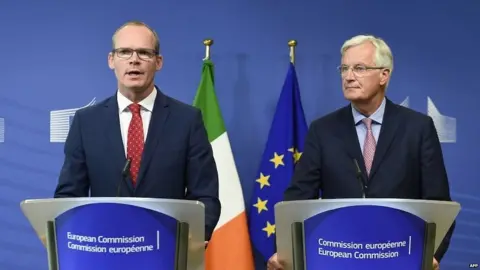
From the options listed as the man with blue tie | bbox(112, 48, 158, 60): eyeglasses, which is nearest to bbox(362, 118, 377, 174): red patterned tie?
the man with blue tie

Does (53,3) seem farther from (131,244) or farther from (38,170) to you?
(131,244)

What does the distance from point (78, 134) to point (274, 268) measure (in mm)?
921

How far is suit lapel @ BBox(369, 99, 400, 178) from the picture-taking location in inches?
95.5

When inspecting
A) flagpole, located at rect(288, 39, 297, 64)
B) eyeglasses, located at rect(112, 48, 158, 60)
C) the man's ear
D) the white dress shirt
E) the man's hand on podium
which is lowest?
the man's hand on podium

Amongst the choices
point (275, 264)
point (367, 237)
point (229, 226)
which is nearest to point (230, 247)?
point (229, 226)

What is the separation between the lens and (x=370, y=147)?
251 centimetres

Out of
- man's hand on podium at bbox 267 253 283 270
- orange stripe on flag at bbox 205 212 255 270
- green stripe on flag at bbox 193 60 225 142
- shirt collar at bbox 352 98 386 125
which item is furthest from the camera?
green stripe on flag at bbox 193 60 225 142

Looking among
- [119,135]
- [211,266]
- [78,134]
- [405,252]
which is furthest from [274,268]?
[211,266]

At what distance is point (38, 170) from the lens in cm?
362

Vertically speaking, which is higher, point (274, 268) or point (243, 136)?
point (243, 136)

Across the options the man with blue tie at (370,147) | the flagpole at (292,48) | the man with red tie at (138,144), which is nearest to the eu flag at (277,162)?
the flagpole at (292,48)

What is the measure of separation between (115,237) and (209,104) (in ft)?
6.72

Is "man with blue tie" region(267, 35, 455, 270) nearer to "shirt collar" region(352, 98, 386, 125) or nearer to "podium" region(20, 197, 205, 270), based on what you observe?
"shirt collar" region(352, 98, 386, 125)

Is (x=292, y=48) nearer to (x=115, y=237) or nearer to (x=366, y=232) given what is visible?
(x=366, y=232)
